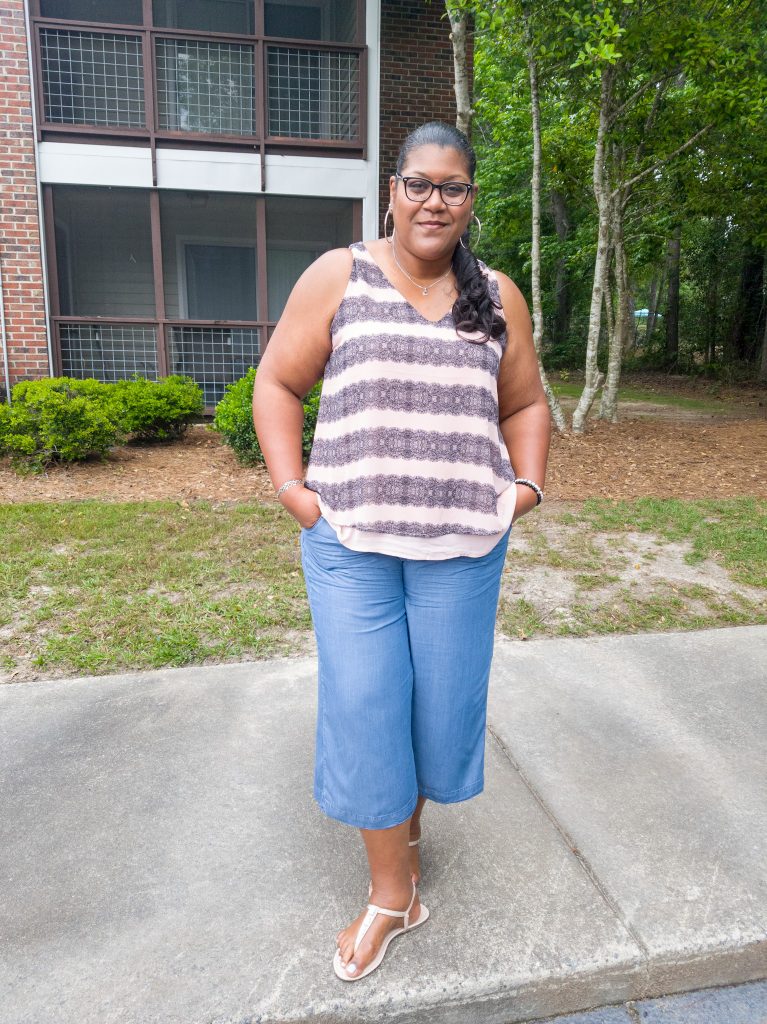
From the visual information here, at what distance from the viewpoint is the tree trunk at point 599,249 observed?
855 centimetres

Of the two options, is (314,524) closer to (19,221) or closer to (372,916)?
(372,916)

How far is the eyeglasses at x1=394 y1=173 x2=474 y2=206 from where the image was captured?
Result: 5.82 ft

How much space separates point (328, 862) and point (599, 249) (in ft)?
28.5

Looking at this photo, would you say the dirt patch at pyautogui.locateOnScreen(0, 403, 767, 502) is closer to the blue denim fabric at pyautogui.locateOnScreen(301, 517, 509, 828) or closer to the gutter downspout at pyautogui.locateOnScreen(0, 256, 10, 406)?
the gutter downspout at pyautogui.locateOnScreen(0, 256, 10, 406)

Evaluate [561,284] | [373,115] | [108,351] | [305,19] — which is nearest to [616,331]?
[373,115]

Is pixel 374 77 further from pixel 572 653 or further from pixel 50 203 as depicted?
pixel 572 653

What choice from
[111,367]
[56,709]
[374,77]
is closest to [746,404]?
[374,77]

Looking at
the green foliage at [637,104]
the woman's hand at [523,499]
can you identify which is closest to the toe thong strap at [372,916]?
the woman's hand at [523,499]

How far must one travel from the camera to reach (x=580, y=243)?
19.4 m

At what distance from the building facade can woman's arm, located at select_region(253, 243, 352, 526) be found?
8.48 metres

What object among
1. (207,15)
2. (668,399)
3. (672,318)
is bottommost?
(668,399)

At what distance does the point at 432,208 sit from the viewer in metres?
1.77

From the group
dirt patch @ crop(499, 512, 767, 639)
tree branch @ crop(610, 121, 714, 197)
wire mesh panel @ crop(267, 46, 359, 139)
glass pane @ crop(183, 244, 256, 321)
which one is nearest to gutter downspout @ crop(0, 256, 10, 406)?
glass pane @ crop(183, 244, 256, 321)

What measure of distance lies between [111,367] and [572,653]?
8412 mm
